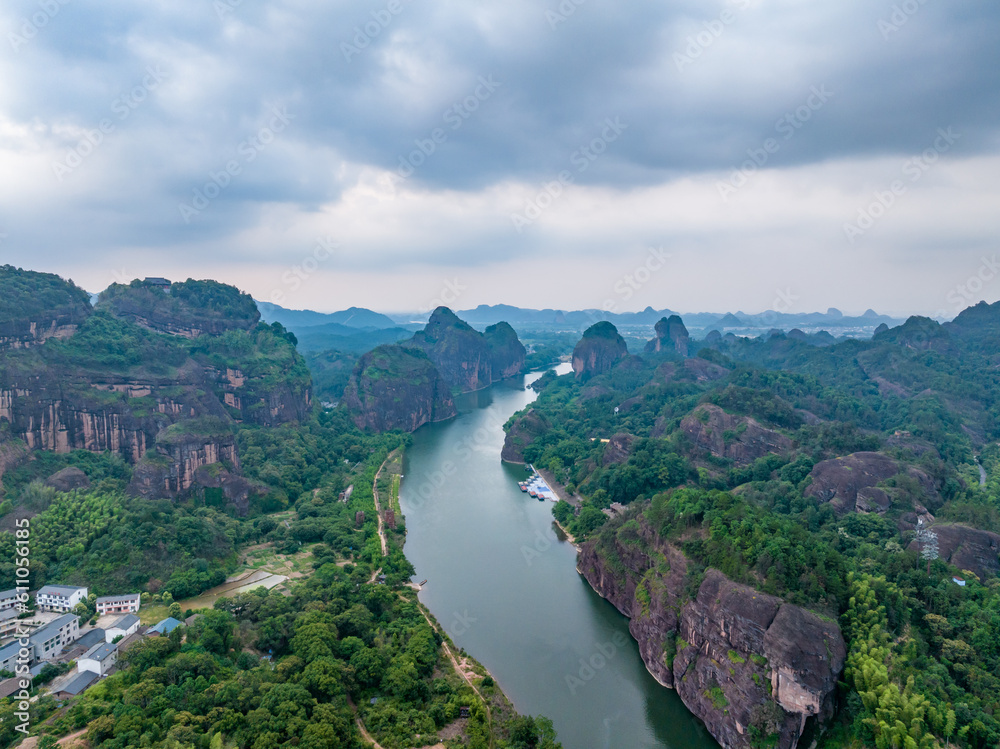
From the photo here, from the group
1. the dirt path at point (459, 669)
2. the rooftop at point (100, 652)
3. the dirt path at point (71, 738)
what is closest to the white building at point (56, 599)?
the rooftop at point (100, 652)

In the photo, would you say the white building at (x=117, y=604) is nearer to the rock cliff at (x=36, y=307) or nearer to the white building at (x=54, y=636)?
the white building at (x=54, y=636)

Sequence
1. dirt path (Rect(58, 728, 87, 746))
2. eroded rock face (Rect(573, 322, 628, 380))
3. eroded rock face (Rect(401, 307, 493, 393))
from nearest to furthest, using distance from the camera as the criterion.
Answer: dirt path (Rect(58, 728, 87, 746)) < eroded rock face (Rect(573, 322, 628, 380)) < eroded rock face (Rect(401, 307, 493, 393))

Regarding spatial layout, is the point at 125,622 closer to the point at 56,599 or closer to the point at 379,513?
the point at 56,599

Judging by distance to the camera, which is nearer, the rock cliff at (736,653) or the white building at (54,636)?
the rock cliff at (736,653)

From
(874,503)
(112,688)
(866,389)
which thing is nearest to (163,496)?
(112,688)

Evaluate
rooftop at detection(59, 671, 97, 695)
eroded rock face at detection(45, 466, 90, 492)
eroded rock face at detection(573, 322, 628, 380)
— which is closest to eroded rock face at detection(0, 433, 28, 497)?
eroded rock face at detection(45, 466, 90, 492)

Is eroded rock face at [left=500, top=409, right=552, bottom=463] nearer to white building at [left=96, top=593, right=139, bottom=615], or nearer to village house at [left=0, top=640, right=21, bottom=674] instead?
white building at [left=96, top=593, right=139, bottom=615]

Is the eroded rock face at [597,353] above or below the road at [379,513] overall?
above
